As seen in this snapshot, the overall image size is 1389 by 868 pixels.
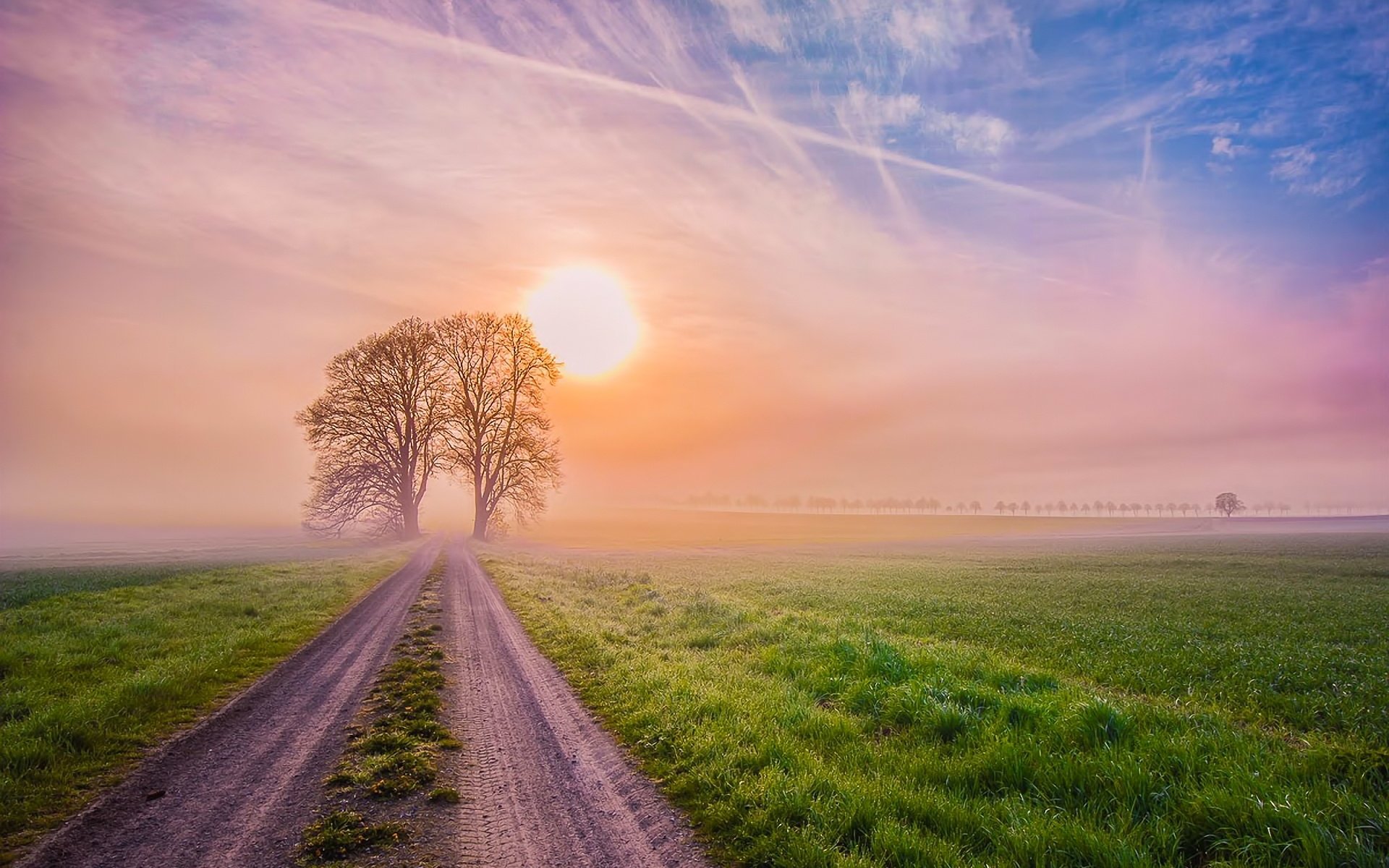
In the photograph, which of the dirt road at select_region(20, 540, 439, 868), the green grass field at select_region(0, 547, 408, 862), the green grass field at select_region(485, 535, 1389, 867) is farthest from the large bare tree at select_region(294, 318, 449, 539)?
the dirt road at select_region(20, 540, 439, 868)

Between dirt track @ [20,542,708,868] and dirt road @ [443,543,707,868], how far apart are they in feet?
0.07

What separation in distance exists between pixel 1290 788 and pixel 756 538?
10171cm

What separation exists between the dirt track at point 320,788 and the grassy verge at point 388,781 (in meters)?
0.23

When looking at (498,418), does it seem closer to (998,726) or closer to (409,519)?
(409,519)

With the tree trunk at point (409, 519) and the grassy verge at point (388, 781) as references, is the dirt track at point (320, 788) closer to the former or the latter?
the grassy verge at point (388, 781)

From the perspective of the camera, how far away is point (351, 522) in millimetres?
52938

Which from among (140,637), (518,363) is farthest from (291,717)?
(518,363)

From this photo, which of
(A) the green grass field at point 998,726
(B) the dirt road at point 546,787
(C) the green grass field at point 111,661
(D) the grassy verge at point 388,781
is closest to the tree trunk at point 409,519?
(C) the green grass field at point 111,661

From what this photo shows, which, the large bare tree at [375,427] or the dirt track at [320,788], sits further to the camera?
the large bare tree at [375,427]

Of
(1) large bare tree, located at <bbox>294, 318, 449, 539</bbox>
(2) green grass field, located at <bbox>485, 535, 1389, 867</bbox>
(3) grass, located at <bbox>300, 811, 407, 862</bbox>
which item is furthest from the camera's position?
(1) large bare tree, located at <bbox>294, 318, 449, 539</bbox>

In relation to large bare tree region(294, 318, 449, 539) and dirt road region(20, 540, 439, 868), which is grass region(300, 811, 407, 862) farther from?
large bare tree region(294, 318, 449, 539)

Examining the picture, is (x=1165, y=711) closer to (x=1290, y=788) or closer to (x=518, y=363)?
(x=1290, y=788)

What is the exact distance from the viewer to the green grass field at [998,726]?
5.35 metres

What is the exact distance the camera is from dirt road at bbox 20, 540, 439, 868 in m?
5.28
